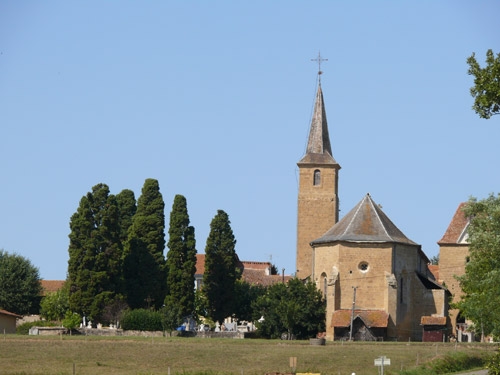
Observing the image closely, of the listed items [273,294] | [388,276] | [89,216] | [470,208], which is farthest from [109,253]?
[470,208]

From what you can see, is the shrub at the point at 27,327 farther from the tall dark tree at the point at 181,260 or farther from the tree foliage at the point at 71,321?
the tall dark tree at the point at 181,260

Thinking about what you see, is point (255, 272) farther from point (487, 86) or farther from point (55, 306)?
point (487, 86)

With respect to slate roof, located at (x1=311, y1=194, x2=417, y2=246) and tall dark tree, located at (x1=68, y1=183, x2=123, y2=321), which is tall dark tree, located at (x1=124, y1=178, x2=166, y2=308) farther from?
slate roof, located at (x1=311, y1=194, x2=417, y2=246)

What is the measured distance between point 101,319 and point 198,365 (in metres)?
27.8

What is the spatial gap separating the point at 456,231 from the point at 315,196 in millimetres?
11071

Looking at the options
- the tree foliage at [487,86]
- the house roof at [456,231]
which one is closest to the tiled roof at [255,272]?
the house roof at [456,231]

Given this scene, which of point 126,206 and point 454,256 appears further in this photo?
point 454,256

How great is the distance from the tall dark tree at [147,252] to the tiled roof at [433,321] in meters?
17.5

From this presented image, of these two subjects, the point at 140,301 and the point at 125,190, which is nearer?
the point at 140,301

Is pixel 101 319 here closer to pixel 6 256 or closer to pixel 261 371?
pixel 6 256

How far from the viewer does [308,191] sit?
98.6 metres

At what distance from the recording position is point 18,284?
319 feet

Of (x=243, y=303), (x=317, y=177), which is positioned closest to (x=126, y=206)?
(x=243, y=303)

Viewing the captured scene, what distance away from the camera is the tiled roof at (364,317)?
79.6m
